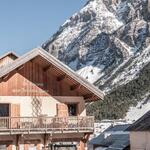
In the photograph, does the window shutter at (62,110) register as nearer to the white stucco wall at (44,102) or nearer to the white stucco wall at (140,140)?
the white stucco wall at (44,102)

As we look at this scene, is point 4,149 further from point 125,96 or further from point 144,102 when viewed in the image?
point 125,96

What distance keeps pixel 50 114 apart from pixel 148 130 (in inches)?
321

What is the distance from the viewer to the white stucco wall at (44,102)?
122 ft

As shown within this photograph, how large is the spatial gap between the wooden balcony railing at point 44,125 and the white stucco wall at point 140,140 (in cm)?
336

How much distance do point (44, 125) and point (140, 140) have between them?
22.3ft

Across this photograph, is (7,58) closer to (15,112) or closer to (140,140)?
(15,112)

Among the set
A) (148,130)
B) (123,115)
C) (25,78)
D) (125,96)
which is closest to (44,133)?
(25,78)

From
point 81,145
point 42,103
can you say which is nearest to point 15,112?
point 42,103

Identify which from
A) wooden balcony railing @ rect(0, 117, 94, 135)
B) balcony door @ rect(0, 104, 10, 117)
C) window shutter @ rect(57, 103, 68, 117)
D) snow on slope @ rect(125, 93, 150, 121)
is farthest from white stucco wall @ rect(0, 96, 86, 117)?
snow on slope @ rect(125, 93, 150, 121)

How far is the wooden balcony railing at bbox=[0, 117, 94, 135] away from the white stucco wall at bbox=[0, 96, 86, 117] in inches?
52.9

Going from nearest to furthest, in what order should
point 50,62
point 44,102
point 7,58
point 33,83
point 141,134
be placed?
point 141,134 < point 50,62 < point 33,83 < point 44,102 < point 7,58

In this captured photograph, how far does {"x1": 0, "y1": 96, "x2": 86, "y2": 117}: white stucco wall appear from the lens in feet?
122

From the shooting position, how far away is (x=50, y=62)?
3694 centimetres

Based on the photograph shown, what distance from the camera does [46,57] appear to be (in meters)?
36.6
